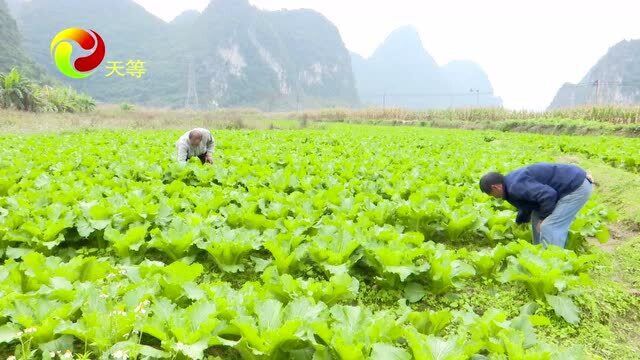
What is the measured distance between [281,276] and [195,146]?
5937mm

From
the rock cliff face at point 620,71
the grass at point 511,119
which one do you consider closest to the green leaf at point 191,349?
the grass at point 511,119

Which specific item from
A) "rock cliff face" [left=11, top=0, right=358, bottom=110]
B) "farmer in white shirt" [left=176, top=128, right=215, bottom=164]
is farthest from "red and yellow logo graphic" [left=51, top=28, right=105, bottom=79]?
"rock cliff face" [left=11, top=0, right=358, bottom=110]

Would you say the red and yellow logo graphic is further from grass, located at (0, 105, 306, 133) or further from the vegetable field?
the vegetable field

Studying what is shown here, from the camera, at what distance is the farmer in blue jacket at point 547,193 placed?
182 inches

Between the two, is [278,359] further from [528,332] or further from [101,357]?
[528,332]

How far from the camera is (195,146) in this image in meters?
8.61

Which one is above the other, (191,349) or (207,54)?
(207,54)

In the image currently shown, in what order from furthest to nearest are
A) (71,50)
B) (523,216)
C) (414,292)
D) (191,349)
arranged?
(71,50)
(523,216)
(414,292)
(191,349)

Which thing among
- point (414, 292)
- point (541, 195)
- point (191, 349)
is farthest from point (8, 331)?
point (541, 195)

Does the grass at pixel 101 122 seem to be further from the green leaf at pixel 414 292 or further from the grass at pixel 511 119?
the green leaf at pixel 414 292

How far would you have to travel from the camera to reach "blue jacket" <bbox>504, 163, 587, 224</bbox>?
4.62 meters

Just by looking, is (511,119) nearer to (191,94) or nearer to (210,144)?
(210,144)

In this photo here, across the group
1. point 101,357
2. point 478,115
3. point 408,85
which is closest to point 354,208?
point 101,357

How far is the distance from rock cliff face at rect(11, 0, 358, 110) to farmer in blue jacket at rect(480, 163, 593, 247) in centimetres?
8959
